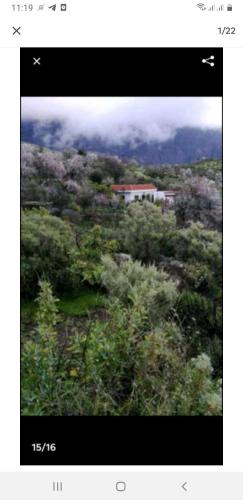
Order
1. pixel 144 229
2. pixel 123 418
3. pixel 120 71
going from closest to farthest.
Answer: pixel 120 71 → pixel 123 418 → pixel 144 229

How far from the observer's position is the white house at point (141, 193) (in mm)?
4914

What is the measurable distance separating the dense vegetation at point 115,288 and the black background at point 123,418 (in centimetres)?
11

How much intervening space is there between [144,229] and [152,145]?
26.6 inches

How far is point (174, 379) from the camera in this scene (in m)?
4.86

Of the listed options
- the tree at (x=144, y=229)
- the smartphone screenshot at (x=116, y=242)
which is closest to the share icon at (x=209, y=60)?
the smartphone screenshot at (x=116, y=242)

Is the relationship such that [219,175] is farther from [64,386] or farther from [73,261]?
[64,386]

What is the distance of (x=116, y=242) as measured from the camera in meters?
4.95

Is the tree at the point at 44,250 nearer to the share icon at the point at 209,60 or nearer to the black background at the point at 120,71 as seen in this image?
the black background at the point at 120,71
